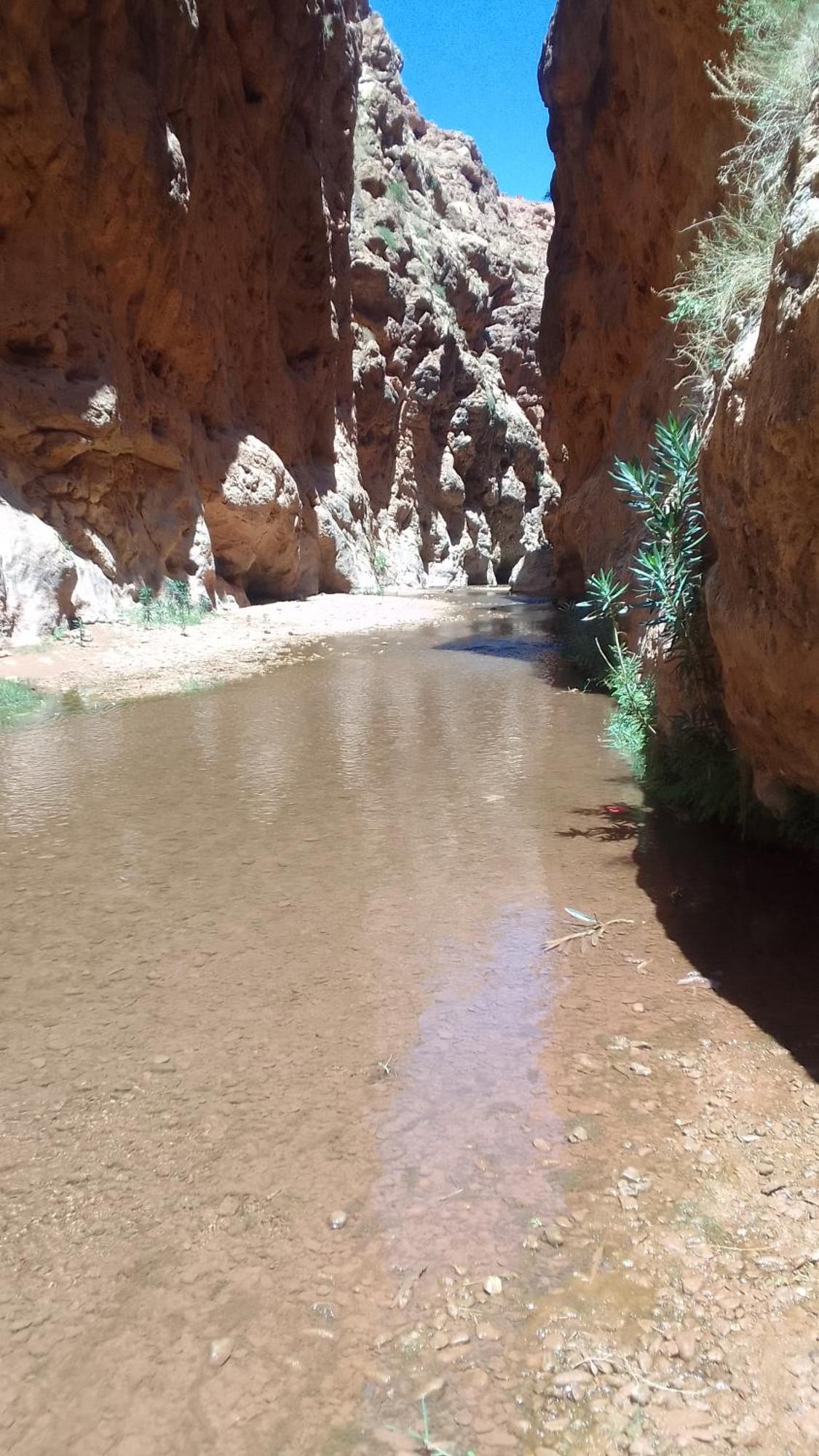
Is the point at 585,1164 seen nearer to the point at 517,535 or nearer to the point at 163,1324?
the point at 163,1324

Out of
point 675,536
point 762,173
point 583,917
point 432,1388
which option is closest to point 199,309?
point 762,173

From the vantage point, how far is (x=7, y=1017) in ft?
10.3

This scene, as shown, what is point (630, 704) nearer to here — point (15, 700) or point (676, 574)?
point (676, 574)

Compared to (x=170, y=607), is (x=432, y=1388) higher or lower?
lower

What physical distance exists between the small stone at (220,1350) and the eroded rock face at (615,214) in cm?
711

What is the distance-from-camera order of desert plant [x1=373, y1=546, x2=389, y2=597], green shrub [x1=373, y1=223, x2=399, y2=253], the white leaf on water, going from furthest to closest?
green shrub [x1=373, y1=223, x2=399, y2=253] → desert plant [x1=373, y1=546, x2=389, y2=597] → the white leaf on water

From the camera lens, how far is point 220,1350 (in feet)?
5.88

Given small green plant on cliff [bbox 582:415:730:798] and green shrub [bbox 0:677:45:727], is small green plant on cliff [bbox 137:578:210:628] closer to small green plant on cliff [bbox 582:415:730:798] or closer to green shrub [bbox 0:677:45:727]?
green shrub [bbox 0:677:45:727]

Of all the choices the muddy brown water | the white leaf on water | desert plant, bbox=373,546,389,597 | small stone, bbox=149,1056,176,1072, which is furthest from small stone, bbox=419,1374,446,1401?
desert plant, bbox=373,546,389,597

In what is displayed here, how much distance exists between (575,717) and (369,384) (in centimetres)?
2496

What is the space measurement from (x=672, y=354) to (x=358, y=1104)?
9.64 m

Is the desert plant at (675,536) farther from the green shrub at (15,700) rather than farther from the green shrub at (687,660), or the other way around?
the green shrub at (15,700)

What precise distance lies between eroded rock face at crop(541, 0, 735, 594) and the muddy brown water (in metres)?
5.08

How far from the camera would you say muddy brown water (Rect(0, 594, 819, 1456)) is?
5.69ft
